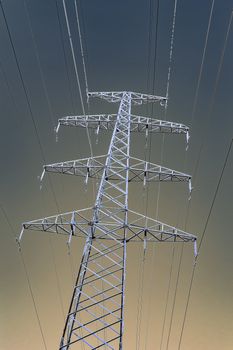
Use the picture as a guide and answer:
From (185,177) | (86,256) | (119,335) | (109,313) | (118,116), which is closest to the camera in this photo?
(119,335)

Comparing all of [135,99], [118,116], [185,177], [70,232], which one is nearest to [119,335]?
[70,232]

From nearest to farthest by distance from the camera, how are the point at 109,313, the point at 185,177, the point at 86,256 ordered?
the point at 109,313, the point at 86,256, the point at 185,177

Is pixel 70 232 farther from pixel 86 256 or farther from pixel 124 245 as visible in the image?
pixel 124 245

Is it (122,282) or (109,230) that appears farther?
(109,230)

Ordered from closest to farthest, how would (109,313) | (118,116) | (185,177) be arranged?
(109,313) → (185,177) → (118,116)

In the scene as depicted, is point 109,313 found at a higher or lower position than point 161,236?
lower

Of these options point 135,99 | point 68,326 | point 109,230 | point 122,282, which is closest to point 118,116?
point 135,99

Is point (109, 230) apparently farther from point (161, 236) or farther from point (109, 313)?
point (109, 313)

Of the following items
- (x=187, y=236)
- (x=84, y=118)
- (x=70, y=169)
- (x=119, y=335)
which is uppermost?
(x=84, y=118)

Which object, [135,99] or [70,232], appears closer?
[70,232]
